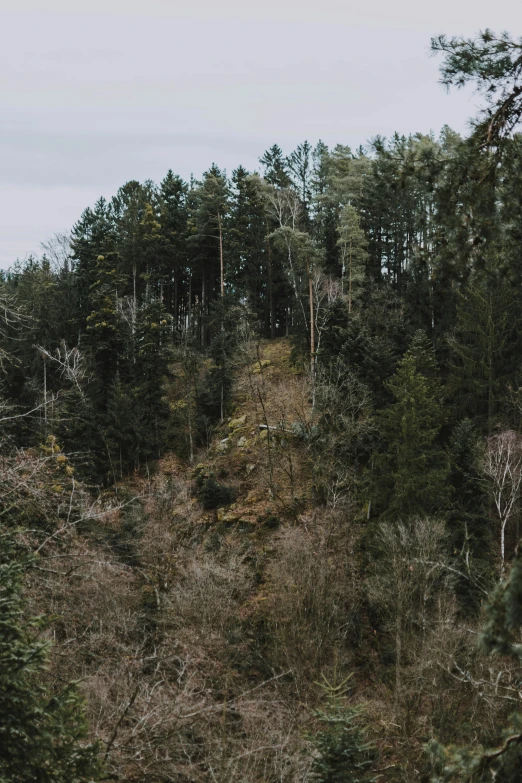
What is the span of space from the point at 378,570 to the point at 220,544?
740cm

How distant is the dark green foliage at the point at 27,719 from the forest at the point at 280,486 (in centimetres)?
3

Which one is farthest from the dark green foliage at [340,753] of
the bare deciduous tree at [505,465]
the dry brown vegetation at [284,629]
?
the bare deciduous tree at [505,465]

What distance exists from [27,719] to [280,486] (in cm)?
2673

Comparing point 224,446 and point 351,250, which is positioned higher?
point 351,250

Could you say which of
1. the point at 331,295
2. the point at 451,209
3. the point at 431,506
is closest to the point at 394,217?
the point at 331,295

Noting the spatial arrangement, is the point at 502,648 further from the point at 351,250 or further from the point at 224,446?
the point at 351,250

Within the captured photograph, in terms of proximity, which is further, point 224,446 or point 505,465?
point 224,446

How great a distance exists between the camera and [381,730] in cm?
1970

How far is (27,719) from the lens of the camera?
18.7 feet

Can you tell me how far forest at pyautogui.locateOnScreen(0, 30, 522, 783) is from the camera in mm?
6078

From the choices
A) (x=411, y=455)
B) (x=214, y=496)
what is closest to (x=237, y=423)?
(x=214, y=496)

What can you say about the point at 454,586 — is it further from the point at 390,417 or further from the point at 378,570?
the point at 390,417

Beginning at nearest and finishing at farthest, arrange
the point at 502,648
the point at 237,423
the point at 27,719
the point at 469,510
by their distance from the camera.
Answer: the point at 502,648
the point at 27,719
the point at 469,510
the point at 237,423

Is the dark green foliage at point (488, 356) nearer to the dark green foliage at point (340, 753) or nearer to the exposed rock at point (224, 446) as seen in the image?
the exposed rock at point (224, 446)
